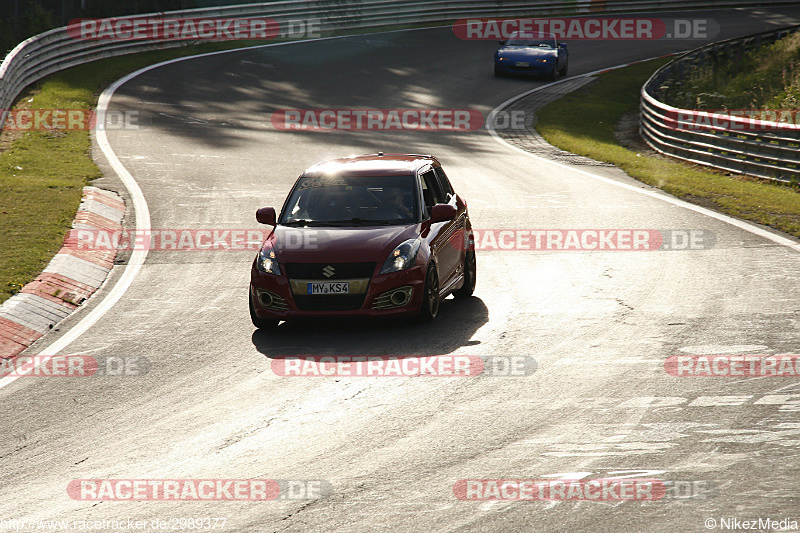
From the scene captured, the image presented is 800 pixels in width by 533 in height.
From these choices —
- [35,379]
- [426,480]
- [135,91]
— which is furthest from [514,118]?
[426,480]

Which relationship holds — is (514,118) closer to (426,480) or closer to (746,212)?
(746,212)

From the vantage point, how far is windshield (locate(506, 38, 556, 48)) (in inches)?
1389

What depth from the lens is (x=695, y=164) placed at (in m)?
21.9

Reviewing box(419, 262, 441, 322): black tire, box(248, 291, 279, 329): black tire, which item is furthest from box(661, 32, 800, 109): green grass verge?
box(248, 291, 279, 329): black tire

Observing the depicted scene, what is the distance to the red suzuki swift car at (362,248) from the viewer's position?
976 centimetres

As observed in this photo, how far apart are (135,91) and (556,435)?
76.6 feet

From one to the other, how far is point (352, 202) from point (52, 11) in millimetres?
29635

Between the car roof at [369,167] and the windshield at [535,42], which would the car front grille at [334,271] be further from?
the windshield at [535,42]
